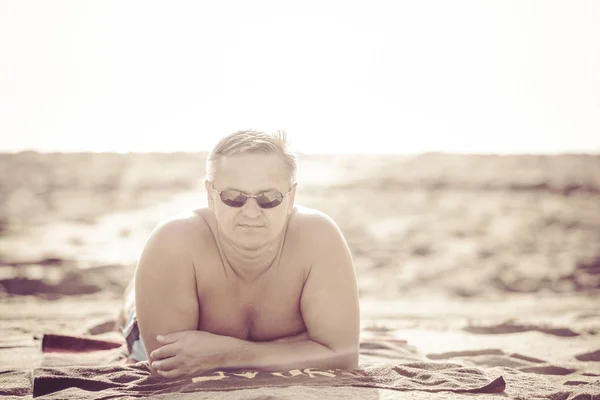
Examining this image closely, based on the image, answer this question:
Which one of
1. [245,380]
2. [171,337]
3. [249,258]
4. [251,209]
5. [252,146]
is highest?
[252,146]

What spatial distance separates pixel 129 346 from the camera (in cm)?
381

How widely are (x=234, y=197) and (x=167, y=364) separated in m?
0.78

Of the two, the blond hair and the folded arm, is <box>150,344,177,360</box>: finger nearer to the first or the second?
→ the folded arm

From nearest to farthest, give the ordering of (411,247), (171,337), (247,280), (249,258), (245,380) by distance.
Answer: (245,380) → (171,337) → (249,258) → (247,280) → (411,247)

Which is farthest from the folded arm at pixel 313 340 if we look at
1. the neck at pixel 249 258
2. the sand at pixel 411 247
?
the sand at pixel 411 247

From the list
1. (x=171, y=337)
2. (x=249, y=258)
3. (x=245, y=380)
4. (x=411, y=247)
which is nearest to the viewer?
(x=245, y=380)

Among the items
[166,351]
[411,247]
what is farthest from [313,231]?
[411,247]

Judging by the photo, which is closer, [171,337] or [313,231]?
[171,337]

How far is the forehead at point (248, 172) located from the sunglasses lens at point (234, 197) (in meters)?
0.02

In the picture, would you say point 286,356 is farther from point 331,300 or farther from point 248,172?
point 248,172

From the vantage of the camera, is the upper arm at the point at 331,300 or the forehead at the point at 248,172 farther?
the upper arm at the point at 331,300

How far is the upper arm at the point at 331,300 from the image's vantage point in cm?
304

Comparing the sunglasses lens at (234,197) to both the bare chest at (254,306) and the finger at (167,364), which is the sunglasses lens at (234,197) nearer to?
the bare chest at (254,306)

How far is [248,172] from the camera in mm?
2844
